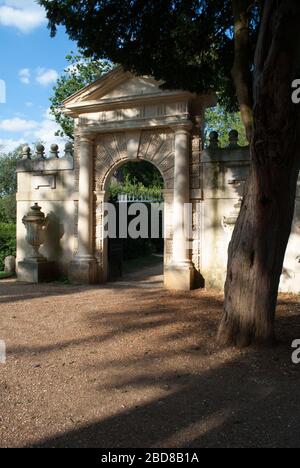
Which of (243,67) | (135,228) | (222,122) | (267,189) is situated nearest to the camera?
(267,189)

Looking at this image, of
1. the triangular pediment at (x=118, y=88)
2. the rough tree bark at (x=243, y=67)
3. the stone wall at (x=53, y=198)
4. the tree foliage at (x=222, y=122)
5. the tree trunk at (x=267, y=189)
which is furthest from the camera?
the tree foliage at (x=222, y=122)

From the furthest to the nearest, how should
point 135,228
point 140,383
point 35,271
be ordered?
point 135,228 < point 35,271 < point 140,383

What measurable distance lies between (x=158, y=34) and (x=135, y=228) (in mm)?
9104

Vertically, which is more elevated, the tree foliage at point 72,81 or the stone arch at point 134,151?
the tree foliage at point 72,81

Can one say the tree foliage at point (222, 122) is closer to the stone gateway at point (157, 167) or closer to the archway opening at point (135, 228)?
the archway opening at point (135, 228)

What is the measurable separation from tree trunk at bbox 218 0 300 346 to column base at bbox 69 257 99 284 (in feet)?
17.6

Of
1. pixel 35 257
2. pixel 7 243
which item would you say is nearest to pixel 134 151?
pixel 35 257

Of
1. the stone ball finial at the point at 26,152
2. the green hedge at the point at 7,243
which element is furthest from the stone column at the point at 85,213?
the green hedge at the point at 7,243

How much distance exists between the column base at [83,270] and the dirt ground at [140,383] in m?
3.09

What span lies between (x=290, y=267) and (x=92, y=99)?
5772 mm

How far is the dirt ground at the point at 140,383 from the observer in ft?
8.67

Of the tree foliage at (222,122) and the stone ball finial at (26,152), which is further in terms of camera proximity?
the tree foliage at (222,122)

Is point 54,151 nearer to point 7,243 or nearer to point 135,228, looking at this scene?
point 7,243

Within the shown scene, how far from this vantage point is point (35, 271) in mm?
9688
